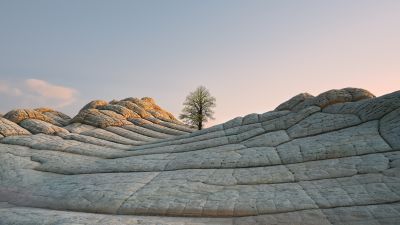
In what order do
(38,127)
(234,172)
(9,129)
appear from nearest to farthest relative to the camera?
(234,172), (9,129), (38,127)

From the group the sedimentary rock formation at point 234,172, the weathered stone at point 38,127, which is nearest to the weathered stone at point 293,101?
the sedimentary rock formation at point 234,172

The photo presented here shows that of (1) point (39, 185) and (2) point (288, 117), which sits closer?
(1) point (39, 185)

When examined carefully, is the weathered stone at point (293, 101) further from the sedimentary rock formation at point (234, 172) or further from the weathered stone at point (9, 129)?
the weathered stone at point (9, 129)

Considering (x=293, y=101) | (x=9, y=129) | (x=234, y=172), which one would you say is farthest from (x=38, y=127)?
(x=293, y=101)

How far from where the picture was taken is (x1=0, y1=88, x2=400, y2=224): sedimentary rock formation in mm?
7785

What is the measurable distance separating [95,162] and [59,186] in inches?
108

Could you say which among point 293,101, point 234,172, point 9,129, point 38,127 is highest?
point 293,101

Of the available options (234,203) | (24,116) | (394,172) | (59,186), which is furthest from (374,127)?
(24,116)

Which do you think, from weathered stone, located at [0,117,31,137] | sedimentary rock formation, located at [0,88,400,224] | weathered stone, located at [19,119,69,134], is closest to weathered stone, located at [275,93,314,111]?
sedimentary rock formation, located at [0,88,400,224]

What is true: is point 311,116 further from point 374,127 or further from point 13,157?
point 13,157

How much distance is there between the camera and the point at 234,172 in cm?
1051

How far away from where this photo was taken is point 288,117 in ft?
45.2

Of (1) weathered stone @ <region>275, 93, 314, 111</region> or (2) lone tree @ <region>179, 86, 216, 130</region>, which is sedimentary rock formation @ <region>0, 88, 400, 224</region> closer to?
(1) weathered stone @ <region>275, 93, 314, 111</region>

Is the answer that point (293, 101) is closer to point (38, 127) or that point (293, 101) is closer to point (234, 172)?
point (234, 172)
